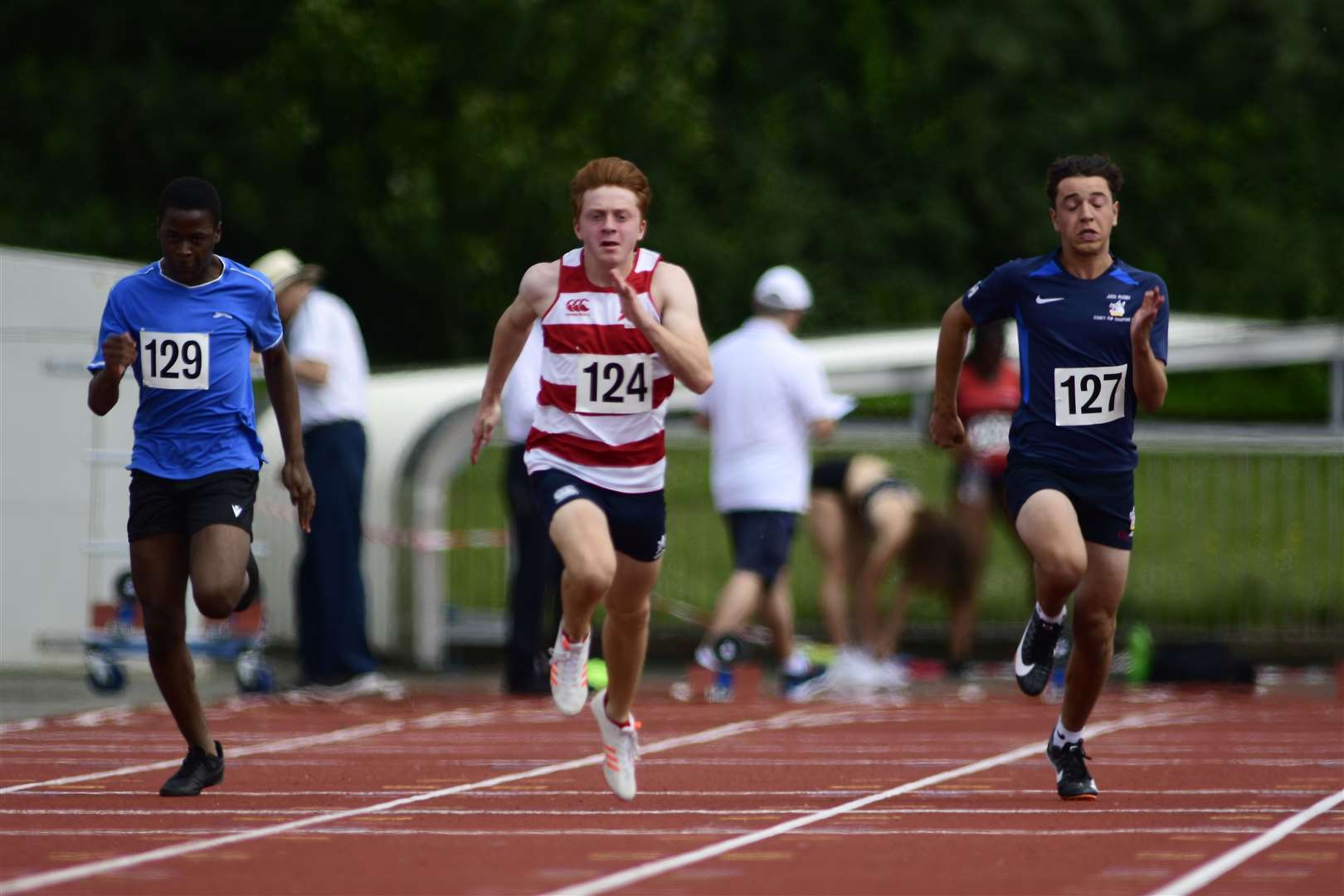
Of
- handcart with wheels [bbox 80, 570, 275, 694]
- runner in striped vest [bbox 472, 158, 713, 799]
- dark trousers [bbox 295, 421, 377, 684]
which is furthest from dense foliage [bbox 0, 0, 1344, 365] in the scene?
runner in striped vest [bbox 472, 158, 713, 799]

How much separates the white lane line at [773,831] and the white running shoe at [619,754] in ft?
2.07

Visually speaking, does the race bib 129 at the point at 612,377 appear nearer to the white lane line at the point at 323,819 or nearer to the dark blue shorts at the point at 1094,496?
the dark blue shorts at the point at 1094,496

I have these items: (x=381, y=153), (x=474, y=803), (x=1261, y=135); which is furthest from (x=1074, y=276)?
(x=1261, y=135)

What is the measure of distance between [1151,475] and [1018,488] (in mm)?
8974

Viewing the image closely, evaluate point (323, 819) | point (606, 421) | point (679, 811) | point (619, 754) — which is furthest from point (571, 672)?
point (323, 819)

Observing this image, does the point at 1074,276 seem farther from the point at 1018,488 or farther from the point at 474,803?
the point at 474,803

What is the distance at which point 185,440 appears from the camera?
27.3 feet

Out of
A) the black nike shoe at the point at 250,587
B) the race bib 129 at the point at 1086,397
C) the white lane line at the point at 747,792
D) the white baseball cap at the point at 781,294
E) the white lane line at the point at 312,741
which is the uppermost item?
the white baseball cap at the point at 781,294

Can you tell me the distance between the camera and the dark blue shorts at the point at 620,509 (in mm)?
8195

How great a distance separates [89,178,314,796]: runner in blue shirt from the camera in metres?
8.25

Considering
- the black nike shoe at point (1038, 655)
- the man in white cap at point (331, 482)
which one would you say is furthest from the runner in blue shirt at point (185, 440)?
the man in white cap at point (331, 482)

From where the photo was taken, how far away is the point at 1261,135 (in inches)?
1582

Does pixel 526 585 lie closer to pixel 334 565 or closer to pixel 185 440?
pixel 334 565

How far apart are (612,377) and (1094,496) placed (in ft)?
5.39
